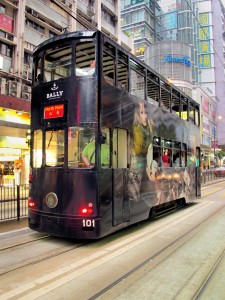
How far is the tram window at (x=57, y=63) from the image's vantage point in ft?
23.0

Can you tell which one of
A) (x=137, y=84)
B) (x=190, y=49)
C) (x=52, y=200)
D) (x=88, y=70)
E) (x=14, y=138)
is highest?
(x=190, y=49)

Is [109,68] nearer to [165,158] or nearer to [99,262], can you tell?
[165,158]

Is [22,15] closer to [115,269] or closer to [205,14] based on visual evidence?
[115,269]

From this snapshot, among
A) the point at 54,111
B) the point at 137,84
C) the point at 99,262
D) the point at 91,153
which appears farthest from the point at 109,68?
the point at 99,262

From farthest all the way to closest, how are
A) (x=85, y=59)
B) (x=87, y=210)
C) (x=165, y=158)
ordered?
(x=165, y=158)
(x=85, y=59)
(x=87, y=210)

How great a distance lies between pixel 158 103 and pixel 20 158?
13.6 meters

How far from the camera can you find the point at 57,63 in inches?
288

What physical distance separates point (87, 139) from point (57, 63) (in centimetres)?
214

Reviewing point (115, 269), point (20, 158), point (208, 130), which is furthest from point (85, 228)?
point (208, 130)

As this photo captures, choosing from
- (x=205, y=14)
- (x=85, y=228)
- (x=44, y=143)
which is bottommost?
(x=85, y=228)

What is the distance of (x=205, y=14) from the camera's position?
266 feet

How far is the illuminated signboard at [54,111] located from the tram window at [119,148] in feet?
4.23

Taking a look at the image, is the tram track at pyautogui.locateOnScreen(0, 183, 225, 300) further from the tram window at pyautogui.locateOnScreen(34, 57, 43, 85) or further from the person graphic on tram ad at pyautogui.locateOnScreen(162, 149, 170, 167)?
the tram window at pyautogui.locateOnScreen(34, 57, 43, 85)

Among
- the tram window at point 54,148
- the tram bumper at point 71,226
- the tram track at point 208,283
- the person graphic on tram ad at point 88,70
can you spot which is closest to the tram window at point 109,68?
the person graphic on tram ad at point 88,70
